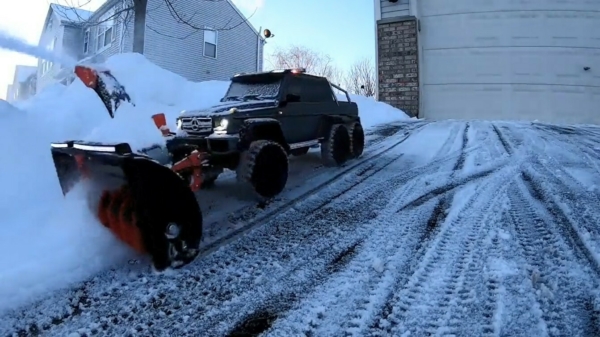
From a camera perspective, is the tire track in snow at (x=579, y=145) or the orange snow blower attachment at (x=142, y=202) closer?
the orange snow blower attachment at (x=142, y=202)

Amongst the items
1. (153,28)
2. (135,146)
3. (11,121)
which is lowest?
(135,146)

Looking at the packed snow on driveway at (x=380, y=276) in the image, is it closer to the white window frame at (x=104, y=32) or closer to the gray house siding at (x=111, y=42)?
the gray house siding at (x=111, y=42)

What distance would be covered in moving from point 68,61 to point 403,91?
1132cm

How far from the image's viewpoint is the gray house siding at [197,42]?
2100 cm

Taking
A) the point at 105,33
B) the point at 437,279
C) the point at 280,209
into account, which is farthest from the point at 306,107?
the point at 105,33

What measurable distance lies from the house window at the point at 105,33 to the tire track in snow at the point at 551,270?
23.0m

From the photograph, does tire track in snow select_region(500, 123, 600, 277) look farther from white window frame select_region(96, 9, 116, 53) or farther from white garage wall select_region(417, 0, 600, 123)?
white window frame select_region(96, 9, 116, 53)

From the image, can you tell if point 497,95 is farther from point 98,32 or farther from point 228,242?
point 98,32

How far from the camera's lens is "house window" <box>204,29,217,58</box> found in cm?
2319

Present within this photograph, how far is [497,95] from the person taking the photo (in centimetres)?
1415

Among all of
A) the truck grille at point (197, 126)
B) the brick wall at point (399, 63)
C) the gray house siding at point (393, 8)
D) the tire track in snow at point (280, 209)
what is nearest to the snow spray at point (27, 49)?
the truck grille at point (197, 126)

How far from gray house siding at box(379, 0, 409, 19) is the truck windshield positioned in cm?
1052

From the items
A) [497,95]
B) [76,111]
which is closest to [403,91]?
[497,95]

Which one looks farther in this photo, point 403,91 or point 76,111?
point 403,91
